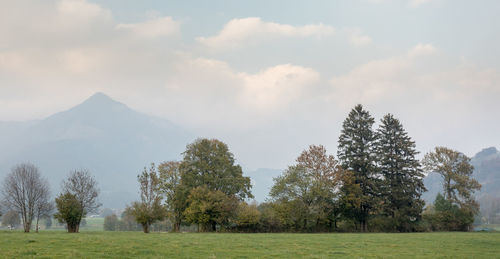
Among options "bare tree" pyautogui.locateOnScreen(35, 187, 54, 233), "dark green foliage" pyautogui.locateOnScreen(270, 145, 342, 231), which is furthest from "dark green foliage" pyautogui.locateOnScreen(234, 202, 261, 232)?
"bare tree" pyautogui.locateOnScreen(35, 187, 54, 233)

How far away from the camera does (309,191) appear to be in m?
53.2

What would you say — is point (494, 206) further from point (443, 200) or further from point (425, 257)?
point (425, 257)

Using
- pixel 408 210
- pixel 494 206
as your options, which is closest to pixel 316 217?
pixel 408 210

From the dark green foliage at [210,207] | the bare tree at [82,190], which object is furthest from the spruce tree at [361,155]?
the bare tree at [82,190]

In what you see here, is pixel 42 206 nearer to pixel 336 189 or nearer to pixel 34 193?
pixel 34 193

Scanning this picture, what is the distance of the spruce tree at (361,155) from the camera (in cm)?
5691

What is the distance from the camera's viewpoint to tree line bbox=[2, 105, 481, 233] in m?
52.2

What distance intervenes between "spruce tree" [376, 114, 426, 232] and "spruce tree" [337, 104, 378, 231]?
6.66 feet

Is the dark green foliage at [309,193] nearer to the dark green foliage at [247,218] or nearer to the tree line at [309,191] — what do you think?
the tree line at [309,191]

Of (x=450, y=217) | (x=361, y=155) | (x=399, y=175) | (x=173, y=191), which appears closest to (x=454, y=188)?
(x=450, y=217)

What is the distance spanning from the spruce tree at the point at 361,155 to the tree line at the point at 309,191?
0.58ft

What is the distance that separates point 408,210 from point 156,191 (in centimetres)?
4284

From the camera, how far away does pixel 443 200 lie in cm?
5681

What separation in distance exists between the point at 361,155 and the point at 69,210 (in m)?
49.1
